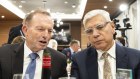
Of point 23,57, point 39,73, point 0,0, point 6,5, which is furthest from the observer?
point 6,5

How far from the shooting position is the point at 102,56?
71.6 inches

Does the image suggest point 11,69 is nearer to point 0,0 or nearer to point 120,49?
point 120,49

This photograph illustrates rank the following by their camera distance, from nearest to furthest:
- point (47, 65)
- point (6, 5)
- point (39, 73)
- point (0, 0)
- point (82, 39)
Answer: point (47, 65) < point (39, 73) < point (0, 0) < point (6, 5) < point (82, 39)

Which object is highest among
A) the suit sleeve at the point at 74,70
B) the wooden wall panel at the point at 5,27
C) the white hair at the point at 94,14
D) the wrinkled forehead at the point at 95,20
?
the wooden wall panel at the point at 5,27

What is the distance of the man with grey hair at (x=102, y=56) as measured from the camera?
1747mm

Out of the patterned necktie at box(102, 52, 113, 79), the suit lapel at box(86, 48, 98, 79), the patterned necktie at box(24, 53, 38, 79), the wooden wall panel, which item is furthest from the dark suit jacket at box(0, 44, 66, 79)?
the wooden wall panel

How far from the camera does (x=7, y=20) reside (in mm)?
16125

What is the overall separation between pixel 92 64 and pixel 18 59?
20.4 inches

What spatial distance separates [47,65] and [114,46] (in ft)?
2.43

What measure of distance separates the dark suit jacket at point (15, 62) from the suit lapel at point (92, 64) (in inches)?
8.5

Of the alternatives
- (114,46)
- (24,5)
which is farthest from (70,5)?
(114,46)

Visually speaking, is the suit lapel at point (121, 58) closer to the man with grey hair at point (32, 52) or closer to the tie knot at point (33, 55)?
the man with grey hair at point (32, 52)

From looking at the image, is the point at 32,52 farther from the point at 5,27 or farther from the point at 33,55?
the point at 5,27

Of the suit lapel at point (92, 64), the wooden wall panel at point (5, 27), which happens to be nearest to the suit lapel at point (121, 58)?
the suit lapel at point (92, 64)
